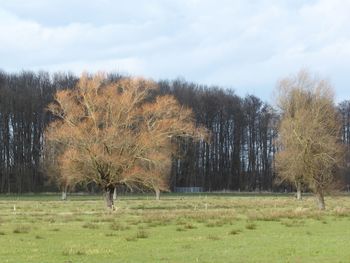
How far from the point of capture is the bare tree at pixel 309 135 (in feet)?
176

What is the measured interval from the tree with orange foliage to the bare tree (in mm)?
11665

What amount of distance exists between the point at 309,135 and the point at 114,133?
20579mm

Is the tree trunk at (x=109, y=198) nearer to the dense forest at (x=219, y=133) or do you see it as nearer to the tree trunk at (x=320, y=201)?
the tree trunk at (x=320, y=201)

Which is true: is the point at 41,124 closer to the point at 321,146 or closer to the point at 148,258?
the point at 321,146

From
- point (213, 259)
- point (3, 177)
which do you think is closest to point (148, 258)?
point (213, 259)

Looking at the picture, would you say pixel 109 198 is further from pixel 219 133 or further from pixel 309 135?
pixel 219 133

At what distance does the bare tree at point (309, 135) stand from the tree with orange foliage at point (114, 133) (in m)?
11.7

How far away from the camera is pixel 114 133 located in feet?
162

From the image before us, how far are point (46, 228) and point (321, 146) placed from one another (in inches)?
1444

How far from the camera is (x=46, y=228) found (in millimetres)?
26844

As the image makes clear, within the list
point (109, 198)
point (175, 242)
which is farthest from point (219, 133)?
point (175, 242)

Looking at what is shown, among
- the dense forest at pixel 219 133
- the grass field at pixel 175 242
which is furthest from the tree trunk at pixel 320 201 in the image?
the dense forest at pixel 219 133

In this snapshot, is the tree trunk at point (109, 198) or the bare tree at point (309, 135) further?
the bare tree at point (309, 135)

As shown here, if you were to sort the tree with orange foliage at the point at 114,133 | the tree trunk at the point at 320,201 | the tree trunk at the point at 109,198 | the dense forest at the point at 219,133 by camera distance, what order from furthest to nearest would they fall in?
the dense forest at the point at 219,133, the tree with orange foliage at the point at 114,133, the tree trunk at the point at 320,201, the tree trunk at the point at 109,198
